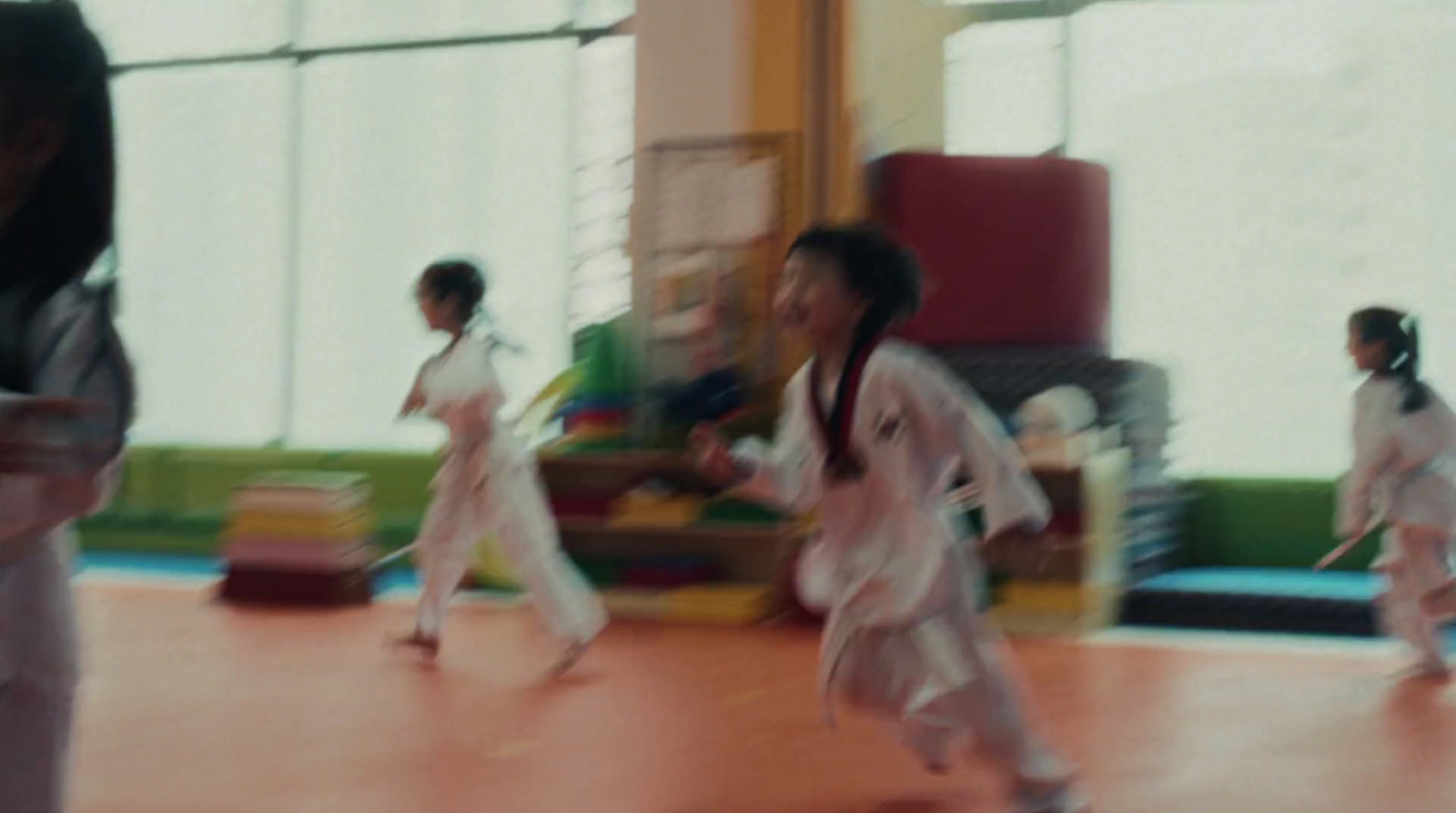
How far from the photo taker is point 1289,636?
6742 mm

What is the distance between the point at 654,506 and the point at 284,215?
3668mm

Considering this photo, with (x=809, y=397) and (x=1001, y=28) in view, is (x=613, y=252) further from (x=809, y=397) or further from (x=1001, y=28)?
(x=809, y=397)

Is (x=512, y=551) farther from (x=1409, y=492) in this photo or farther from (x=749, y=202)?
(x=1409, y=492)

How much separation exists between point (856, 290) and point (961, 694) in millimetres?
812

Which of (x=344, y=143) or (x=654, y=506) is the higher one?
(x=344, y=143)

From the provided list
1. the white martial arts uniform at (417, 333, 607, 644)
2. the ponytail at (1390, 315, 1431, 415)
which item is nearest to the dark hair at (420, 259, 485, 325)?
the white martial arts uniform at (417, 333, 607, 644)

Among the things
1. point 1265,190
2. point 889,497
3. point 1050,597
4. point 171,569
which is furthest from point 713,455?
point 171,569

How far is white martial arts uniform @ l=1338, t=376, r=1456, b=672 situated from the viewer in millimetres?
5527

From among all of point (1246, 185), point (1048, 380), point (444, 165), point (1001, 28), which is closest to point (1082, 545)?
point (1048, 380)

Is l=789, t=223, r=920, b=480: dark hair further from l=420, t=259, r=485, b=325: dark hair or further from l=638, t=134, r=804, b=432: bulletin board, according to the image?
l=638, t=134, r=804, b=432: bulletin board

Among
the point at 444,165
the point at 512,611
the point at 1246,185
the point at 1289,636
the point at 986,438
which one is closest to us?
the point at 986,438

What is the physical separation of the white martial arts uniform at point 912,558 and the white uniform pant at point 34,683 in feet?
6.59

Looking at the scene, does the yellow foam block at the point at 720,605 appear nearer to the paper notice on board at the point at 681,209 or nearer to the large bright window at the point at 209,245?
the paper notice on board at the point at 681,209

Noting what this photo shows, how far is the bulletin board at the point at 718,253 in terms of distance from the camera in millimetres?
7539
